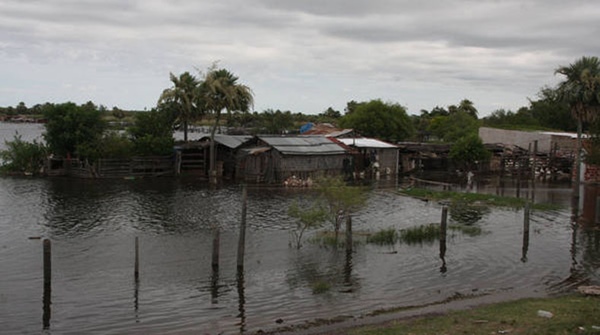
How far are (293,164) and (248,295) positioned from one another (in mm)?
30771

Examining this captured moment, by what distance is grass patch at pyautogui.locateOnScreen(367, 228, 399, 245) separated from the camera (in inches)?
1072

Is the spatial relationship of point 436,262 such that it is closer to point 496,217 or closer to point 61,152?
point 496,217

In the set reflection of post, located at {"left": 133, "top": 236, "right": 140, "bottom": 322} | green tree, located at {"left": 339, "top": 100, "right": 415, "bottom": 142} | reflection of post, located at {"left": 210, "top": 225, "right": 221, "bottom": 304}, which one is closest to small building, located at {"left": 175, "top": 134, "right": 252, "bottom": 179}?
green tree, located at {"left": 339, "top": 100, "right": 415, "bottom": 142}

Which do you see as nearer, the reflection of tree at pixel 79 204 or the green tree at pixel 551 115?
the reflection of tree at pixel 79 204

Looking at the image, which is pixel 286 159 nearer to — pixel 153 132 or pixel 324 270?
pixel 153 132

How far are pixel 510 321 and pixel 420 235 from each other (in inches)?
513

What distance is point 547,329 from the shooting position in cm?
1383

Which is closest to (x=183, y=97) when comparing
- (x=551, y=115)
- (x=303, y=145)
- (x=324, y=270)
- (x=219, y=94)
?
(x=219, y=94)

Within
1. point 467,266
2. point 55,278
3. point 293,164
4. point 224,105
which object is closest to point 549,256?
point 467,266

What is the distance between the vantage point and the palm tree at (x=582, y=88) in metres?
39.1

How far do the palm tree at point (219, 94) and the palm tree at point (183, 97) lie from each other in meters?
1.94

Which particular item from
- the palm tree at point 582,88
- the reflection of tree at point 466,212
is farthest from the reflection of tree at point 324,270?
the palm tree at point 582,88

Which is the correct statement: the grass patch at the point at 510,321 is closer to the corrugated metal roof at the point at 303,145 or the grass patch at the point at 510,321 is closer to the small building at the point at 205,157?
the corrugated metal roof at the point at 303,145

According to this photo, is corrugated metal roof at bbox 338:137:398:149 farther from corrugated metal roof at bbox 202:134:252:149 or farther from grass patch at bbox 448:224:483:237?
grass patch at bbox 448:224:483:237
